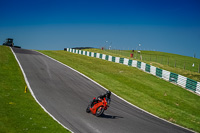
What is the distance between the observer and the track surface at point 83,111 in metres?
10.6

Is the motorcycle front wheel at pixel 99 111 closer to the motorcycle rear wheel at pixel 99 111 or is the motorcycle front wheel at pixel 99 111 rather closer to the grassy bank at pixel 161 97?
the motorcycle rear wheel at pixel 99 111

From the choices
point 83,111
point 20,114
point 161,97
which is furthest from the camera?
point 161,97

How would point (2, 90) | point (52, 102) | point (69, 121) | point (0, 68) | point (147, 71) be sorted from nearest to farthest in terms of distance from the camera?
point (69, 121) < point (52, 102) < point (2, 90) < point (0, 68) < point (147, 71)

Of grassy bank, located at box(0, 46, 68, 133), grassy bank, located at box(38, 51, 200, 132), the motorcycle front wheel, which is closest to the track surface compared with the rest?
the motorcycle front wheel

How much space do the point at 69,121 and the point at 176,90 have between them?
1562cm

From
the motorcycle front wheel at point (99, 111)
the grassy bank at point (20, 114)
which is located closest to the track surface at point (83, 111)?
the motorcycle front wheel at point (99, 111)

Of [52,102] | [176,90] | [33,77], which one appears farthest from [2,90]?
[176,90]

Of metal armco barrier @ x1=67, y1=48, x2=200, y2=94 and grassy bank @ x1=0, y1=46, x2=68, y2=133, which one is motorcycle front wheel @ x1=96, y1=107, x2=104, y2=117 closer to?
grassy bank @ x1=0, y1=46, x2=68, y2=133

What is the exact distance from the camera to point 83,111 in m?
12.8

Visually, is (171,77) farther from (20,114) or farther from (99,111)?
(20,114)

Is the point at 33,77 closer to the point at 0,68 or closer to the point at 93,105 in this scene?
the point at 0,68

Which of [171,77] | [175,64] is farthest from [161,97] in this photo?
[175,64]

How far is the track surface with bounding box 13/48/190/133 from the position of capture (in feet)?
34.9

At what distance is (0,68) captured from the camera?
2256 centimetres
